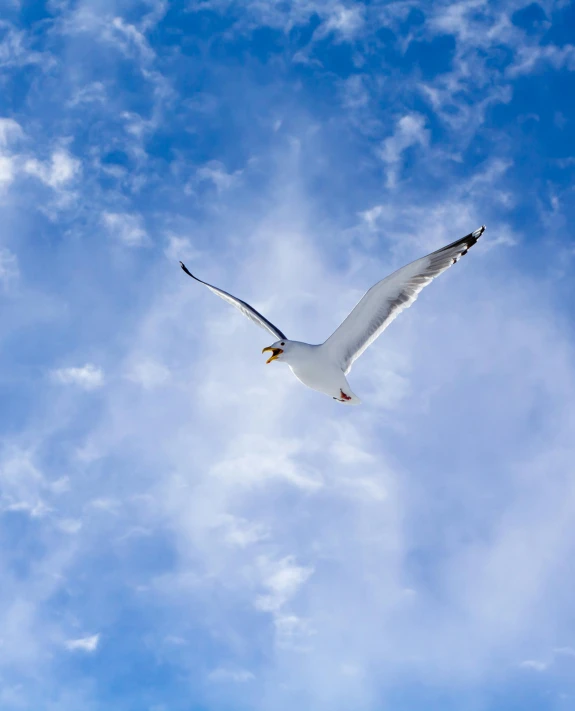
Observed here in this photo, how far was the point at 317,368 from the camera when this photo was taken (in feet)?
53.8

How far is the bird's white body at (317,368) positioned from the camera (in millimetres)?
16375

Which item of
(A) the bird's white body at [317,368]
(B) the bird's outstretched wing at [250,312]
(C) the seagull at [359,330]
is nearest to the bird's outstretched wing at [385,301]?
(C) the seagull at [359,330]

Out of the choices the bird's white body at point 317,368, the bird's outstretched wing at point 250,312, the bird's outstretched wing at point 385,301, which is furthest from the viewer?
the bird's outstretched wing at point 250,312

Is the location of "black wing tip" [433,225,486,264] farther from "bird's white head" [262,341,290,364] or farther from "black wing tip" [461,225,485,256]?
"bird's white head" [262,341,290,364]

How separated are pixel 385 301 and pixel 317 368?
6.54 feet

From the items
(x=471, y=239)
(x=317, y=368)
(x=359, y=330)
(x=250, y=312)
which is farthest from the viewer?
(x=250, y=312)

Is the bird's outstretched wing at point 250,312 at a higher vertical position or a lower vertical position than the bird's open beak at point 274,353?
higher

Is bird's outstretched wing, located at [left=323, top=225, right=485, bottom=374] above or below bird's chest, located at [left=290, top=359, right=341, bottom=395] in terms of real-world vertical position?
above

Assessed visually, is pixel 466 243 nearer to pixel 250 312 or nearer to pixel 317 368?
pixel 317 368

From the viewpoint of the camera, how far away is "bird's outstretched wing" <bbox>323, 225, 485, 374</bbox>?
1535cm

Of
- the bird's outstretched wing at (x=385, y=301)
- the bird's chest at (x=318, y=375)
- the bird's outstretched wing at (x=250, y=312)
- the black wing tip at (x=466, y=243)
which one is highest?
the bird's outstretched wing at (x=250, y=312)

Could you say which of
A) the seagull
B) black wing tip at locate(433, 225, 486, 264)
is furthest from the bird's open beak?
black wing tip at locate(433, 225, 486, 264)

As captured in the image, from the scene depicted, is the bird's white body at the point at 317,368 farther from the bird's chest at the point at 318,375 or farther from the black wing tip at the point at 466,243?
A: the black wing tip at the point at 466,243

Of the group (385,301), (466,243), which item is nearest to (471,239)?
(466,243)
